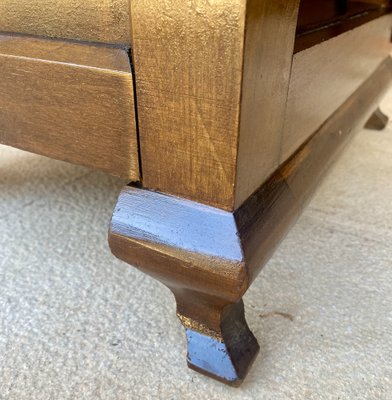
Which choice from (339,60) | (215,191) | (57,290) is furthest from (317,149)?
(57,290)

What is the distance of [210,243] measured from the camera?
35 cm

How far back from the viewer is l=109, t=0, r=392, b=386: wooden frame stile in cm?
30

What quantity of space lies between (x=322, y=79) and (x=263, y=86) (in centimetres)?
17

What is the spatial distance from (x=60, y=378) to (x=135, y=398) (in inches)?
2.9

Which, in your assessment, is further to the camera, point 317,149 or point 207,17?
point 317,149

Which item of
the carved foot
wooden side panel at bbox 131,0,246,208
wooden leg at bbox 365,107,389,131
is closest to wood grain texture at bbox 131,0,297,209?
wooden side panel at bbox 131,0,246,208

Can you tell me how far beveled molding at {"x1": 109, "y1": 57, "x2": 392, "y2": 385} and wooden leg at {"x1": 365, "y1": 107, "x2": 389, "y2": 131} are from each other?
0.72 metres

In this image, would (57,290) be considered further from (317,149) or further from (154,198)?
(317,149)

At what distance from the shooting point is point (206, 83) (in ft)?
1.01

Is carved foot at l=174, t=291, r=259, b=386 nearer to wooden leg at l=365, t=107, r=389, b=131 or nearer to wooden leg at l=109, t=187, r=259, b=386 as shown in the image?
wooden leg at l=109, t=187, r=259, b=386

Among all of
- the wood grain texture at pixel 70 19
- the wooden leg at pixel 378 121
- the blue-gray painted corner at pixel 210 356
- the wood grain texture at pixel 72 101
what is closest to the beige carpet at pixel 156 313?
the blue-gray painted corner at pixel 210 356

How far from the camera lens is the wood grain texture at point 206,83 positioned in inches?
11.5

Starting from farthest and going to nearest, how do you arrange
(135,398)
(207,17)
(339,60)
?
(339,60)
(135,398)
(207,17)

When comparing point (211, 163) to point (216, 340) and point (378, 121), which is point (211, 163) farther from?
point (378, 121)
